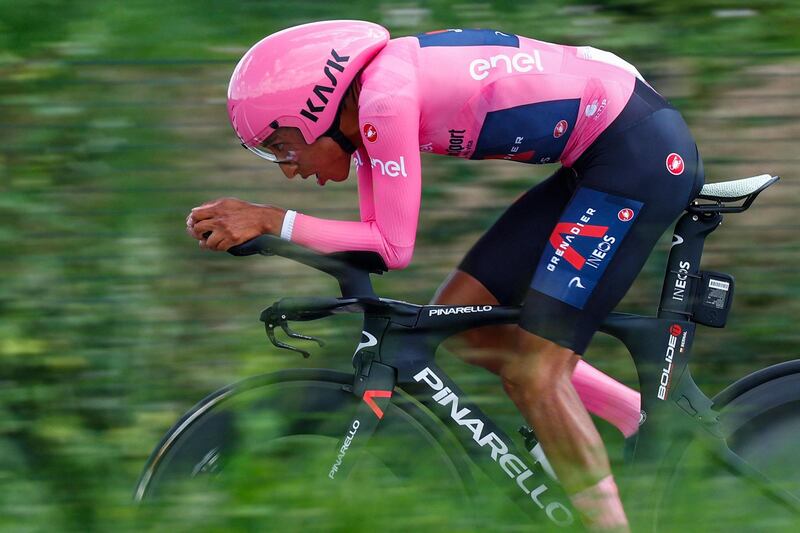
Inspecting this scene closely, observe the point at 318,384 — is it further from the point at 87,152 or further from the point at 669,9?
the point at 669,9

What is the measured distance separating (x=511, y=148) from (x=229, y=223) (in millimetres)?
848

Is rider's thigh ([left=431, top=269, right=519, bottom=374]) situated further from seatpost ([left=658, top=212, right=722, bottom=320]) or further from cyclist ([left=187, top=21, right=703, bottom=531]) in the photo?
seatpost ([left=658, top=212, right=722, bottom=320])

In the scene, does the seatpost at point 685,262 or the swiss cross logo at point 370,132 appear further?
the seatpost at point 685,262

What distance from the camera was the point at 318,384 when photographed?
3.43m

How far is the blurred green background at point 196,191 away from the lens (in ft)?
14.3

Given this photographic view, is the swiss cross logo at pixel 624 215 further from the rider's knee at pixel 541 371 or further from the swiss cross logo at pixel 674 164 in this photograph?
the rider's knee at pixel 541 371

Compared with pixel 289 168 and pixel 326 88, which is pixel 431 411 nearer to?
pixel 289 168

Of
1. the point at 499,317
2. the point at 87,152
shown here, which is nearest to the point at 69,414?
the point at 87,152

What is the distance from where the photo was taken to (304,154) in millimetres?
3363

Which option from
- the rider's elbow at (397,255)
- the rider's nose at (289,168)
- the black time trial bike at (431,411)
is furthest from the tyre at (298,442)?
the rider's nose at (289,168)

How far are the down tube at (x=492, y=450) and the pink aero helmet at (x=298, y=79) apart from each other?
792 millimetres

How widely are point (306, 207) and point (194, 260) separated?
48 centimetres

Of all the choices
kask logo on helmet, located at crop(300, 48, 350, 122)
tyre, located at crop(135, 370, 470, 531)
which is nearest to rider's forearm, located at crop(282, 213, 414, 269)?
kask logo on helmet, located at crop(300, 48, 350, 122)

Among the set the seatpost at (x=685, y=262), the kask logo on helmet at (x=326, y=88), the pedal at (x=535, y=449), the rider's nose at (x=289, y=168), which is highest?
the kask logo on helmet at (x=326, y=88)
